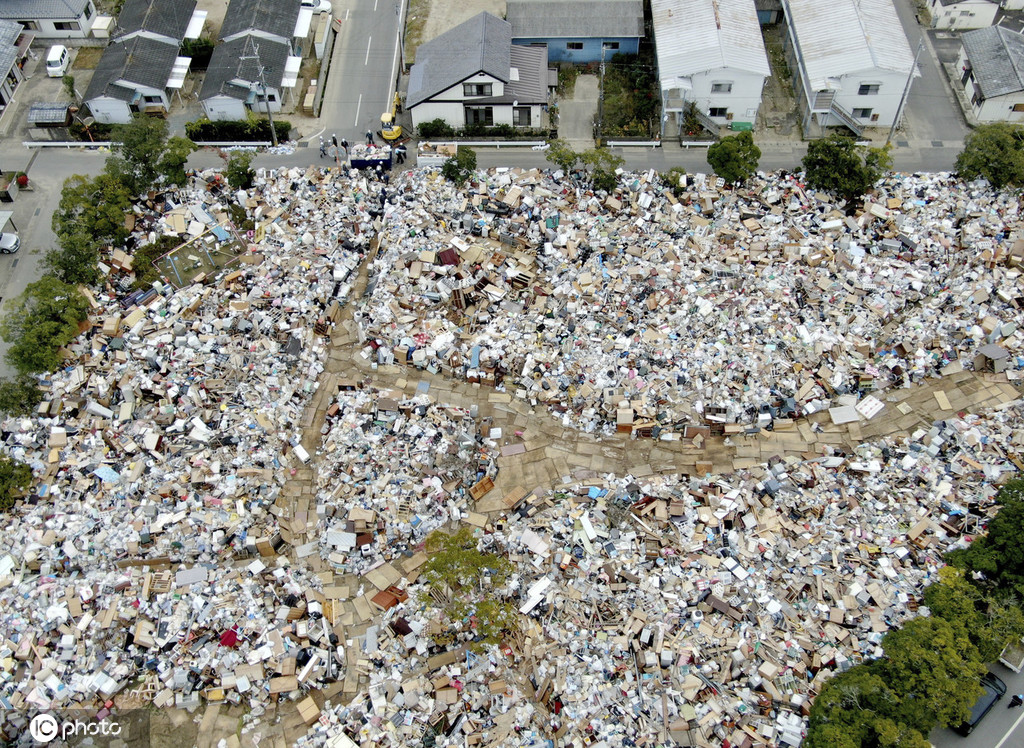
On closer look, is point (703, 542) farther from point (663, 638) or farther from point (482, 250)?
point (482, 250)

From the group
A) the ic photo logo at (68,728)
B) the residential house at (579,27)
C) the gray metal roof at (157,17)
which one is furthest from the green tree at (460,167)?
the ic photo logo at (68,728)

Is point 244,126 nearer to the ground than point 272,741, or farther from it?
farther from it

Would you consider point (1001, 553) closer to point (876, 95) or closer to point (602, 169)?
point (602, 169)

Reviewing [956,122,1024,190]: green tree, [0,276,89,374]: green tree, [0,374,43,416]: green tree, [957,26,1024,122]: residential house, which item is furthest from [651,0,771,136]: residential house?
[0,374,43,416]: green tree

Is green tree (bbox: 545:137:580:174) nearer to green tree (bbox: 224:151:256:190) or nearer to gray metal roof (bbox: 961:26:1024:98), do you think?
green tree (bbox: 224:151:256:190)

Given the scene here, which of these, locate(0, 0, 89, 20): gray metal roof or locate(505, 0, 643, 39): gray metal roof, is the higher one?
locate(505, 0, 643, 39): gray metal roof

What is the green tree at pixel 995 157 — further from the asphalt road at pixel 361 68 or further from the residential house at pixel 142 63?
the residential house at pixel 142 63

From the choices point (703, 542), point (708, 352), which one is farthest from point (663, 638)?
point (708, 352)
